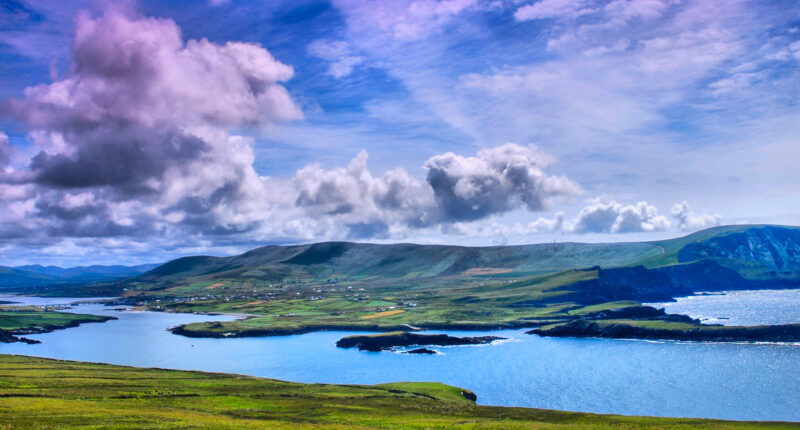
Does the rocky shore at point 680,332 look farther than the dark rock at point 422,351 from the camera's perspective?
No

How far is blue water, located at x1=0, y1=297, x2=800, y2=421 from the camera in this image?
10000 centimetres

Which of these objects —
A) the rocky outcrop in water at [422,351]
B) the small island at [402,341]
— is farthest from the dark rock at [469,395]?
the small island at [402,341]

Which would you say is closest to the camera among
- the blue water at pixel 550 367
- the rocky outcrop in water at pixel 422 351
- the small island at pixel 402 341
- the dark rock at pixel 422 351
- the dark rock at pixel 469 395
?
the blue water at pixel 550 367

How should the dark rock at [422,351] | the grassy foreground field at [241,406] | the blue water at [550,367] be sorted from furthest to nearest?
the dark rock at [422,351] < the blue water at [550,367] < the grassy foreground field at [241,406]

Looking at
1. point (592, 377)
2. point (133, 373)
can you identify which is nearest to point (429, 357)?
point (592, 377)

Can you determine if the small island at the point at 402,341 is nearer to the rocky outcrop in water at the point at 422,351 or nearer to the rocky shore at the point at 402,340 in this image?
the rocky shore at the point at 402,340

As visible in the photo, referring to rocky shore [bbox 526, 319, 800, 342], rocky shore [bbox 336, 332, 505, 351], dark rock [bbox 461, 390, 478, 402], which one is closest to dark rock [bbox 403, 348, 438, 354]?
rocky shore [bbox 336, 332, 505, 351]

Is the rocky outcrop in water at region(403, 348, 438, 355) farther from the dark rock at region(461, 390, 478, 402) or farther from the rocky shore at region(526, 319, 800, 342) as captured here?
the dark rock at region(461, 390, 478, 402)

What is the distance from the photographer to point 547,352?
156 metres

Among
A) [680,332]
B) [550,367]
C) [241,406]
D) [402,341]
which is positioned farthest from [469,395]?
[680,332]

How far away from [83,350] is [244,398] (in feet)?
377

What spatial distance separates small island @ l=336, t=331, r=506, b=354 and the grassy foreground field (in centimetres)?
6549

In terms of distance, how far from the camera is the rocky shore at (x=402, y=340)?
177 metres

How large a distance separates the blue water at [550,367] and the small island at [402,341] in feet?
19.9
